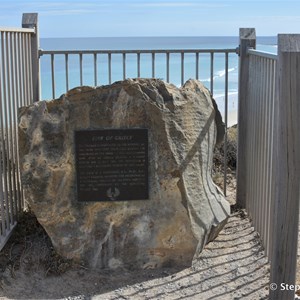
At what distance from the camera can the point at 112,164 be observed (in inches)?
194

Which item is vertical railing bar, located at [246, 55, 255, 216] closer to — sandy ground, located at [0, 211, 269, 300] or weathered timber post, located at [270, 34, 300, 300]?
sandy ground, located at [0, 211, 269, 300]

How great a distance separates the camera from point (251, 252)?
Answer: 5238 millimetres

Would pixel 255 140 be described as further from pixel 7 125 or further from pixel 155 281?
pixel 7 125

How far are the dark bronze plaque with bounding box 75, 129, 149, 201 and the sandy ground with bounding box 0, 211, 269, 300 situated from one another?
0.70 metres

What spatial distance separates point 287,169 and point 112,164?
5.54 ft

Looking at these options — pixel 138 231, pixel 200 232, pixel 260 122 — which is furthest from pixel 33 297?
pixel 260 122

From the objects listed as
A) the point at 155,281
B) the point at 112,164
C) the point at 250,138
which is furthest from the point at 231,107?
the point at 155,281

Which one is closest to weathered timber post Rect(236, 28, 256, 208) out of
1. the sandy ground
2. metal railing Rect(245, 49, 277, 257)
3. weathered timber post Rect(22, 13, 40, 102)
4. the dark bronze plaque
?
metal railing Rect(245, 49, 277, 257)

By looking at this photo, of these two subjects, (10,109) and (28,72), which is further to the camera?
(28,72)

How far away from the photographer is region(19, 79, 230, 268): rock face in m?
4.80

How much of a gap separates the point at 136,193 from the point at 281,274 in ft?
4.85

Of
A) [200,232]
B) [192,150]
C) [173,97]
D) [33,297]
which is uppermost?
[173,97]

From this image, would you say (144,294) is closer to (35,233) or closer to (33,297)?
(33,297)

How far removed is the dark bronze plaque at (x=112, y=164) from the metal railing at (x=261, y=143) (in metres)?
1.09
